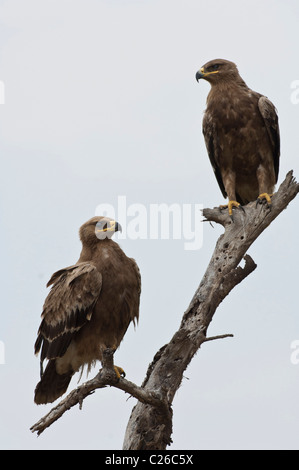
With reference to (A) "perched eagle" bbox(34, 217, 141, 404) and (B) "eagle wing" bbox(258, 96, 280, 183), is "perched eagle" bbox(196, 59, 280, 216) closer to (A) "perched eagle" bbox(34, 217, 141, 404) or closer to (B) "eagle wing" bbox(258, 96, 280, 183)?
(B) "eagle wing" bbox(258, 96, 280, 183)

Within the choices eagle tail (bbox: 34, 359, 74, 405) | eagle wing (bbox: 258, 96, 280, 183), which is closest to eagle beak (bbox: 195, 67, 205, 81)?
eagle wing (bbox: 258, 96, 280, 183)

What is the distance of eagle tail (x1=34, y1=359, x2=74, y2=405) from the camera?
10047 mm

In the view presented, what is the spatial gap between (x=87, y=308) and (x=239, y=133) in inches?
118

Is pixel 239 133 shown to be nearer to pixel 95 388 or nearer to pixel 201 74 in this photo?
→ pixel 201 74

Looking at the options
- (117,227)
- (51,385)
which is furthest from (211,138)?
(51,385)

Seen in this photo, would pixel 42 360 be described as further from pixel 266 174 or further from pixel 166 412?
pixel 266 174

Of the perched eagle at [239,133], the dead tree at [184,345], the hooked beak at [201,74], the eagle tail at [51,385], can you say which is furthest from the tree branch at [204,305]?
the hooked beak at [201,74]

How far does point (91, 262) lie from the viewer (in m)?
9.92

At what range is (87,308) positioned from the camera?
31.8 feet

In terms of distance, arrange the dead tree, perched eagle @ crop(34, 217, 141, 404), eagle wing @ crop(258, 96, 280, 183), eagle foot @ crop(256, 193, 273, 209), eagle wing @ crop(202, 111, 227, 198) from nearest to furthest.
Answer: the dead tree → perched eagle @ crop(34, 217, 141, 404) → eagle foot @ crop(256, 193, 273, 209) → eagle wing @ crop(258, 96, 280, 183) → eagle wing @ crop(202, 111, 227, 198)

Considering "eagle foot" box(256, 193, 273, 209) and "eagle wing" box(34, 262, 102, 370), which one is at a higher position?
"eagle foot" box(256, 193, 273, 209)

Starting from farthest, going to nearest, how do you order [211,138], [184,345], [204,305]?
[211,138] → [204,305] → [184,345]

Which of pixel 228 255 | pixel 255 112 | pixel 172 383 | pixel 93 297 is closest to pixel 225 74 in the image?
pixel 255 112

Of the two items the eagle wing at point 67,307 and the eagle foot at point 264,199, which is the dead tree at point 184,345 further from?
the eagle wing at point 67,307
